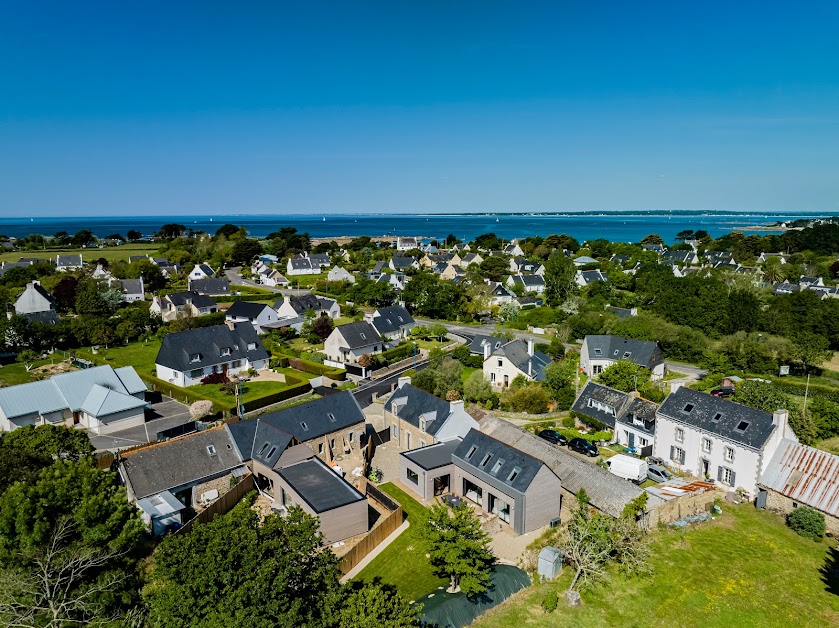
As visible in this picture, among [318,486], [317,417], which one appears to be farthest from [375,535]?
[317,417]

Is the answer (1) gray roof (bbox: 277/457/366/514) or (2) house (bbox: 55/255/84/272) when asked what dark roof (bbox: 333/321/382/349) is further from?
(2) house (bbox: 55/255/84/272)

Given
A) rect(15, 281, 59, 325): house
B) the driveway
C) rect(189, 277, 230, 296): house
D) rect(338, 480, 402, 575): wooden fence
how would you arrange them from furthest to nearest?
rect(189, 277, 230, 296): house, rect(15, 281, 59, 325): house, the driveway, rect(338, 480, 402, 575): wooden fence

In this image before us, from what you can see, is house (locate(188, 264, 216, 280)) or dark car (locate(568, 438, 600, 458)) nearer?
dark car (locate(568, 438, 600, 458))

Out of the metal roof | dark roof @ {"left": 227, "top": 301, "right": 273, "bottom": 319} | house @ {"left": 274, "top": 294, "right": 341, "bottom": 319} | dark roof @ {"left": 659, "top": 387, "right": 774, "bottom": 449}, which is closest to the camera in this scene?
the metal roof

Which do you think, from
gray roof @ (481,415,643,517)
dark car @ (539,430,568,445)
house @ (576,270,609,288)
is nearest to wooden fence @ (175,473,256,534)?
gray roof @ (481,415,643,517)

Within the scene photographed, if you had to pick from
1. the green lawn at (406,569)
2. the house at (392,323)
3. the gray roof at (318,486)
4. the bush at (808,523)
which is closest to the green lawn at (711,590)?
the bush at (808,523)

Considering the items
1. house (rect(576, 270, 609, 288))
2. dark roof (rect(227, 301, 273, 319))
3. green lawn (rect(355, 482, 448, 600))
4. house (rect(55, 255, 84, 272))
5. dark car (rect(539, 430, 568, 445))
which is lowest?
green lawn (rect(355, 482, 448, 600))

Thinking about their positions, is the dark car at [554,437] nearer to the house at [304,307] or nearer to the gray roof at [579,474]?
the gray roof at [579,474]

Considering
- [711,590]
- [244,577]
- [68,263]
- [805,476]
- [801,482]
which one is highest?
[68,263]

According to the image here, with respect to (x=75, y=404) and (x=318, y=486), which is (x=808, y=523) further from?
(x=75, y=404)
